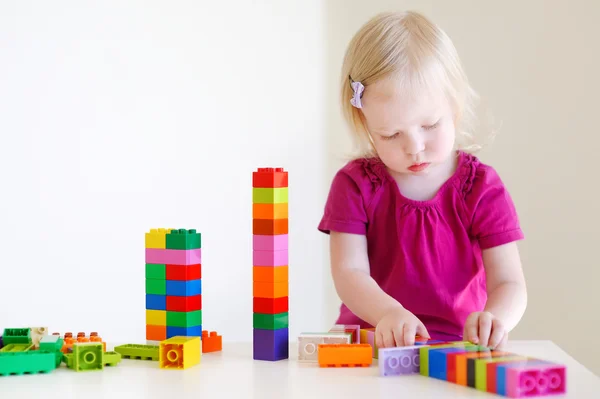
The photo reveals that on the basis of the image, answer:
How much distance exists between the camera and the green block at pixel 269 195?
3.23 ft

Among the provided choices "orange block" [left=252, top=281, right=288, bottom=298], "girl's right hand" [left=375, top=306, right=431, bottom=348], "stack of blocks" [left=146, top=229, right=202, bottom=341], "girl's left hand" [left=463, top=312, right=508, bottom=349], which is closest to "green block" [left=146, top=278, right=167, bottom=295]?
"stack of blocks" [left=146, top=229, right=202, bottom=341]

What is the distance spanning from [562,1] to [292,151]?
31.4 inches

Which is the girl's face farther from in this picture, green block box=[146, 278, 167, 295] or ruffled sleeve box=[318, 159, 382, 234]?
green block box=[146, 278, 167, 295]

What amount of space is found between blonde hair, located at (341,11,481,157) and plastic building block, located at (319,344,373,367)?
1.23 feet

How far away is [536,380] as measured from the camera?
78cm

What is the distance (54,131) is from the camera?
177 centimetres

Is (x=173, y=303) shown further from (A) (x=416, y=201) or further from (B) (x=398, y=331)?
(A) (x=416, y=201)

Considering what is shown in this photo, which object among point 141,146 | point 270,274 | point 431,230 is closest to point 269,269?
point 270,274

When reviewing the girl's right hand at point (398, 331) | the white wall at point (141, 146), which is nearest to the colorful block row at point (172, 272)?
the girl's right hand at point (398, 331)

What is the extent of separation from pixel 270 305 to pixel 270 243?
0.24 ft

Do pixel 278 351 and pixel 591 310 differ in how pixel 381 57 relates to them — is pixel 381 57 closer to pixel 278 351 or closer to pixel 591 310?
pixel 278 351

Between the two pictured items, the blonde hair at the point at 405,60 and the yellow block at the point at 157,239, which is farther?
the blonde hair at the point at 405,60

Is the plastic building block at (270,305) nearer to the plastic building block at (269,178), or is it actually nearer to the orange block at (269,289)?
the orange block at (269,289)

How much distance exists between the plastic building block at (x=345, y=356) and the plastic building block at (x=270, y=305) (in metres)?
0.08
